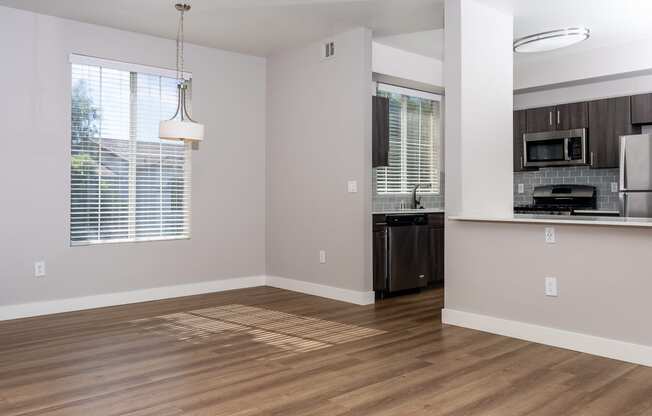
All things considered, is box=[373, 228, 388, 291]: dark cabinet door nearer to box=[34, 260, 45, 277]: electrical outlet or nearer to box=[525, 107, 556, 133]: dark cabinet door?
box=[525, 107, 556, 133]: dark cabinet door

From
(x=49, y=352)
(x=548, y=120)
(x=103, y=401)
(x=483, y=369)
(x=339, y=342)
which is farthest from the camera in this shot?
(x=548, y=120)

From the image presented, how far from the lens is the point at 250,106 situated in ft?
20.2

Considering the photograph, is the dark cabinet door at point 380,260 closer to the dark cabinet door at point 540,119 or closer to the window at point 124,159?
the window at point 124,159

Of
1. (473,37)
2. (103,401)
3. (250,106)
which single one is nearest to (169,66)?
(250,106)

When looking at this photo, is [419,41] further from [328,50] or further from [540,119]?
[540,119]

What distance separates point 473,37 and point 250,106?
2672mm

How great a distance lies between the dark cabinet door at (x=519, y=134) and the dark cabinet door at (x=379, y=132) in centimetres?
230

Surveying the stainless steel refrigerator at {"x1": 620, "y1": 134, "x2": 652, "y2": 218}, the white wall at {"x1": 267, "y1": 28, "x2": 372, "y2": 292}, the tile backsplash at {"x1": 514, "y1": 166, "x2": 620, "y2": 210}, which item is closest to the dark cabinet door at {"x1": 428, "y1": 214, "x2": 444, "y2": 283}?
the white wall at {"x1": 267, "y1": 28, "x2": 372, "y2": 292}

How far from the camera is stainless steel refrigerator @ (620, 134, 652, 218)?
5590 millimetres

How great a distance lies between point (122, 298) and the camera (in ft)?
17.1

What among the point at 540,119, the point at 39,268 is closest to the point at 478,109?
the point at 540,119

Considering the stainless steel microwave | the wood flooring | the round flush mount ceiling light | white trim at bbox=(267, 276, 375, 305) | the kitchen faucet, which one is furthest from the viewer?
the kitchen faucet

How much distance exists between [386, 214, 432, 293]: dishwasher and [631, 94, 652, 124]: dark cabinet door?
251 centimetres

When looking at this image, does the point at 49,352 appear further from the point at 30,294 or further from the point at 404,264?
the point at 404,264
